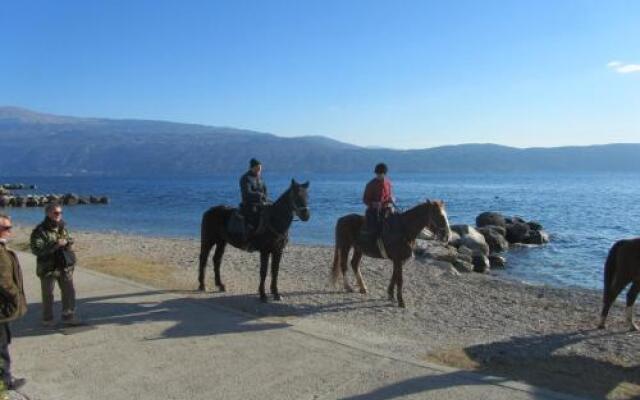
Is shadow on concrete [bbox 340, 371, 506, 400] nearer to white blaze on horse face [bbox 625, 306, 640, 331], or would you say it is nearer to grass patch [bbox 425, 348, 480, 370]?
grass patch [bbox 425, 348, 480, 370]

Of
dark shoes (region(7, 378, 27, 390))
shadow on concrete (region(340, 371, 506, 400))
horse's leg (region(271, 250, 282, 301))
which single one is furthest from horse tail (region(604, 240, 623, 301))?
dark shoes (region(7, 378, 27, 390))

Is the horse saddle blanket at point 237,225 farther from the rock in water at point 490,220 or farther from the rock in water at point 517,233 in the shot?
the rock in water at point 490,220

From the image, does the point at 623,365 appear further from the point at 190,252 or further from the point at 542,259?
the point at 542,259

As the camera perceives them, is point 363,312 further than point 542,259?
No

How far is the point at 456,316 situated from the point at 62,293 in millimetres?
7193

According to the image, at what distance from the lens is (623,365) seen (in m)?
8.73

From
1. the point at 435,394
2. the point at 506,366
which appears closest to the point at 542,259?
the point at 506,366

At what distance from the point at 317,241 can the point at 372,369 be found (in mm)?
24478

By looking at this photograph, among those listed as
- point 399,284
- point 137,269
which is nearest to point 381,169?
point 399,284

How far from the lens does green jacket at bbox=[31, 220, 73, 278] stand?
29.2 ft

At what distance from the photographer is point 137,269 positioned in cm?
1630

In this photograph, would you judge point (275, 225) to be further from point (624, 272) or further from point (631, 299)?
point (631, 299)

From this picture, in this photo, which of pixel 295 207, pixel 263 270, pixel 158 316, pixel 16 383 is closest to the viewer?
pixel 16 383

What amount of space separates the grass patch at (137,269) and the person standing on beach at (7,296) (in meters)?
6.75
